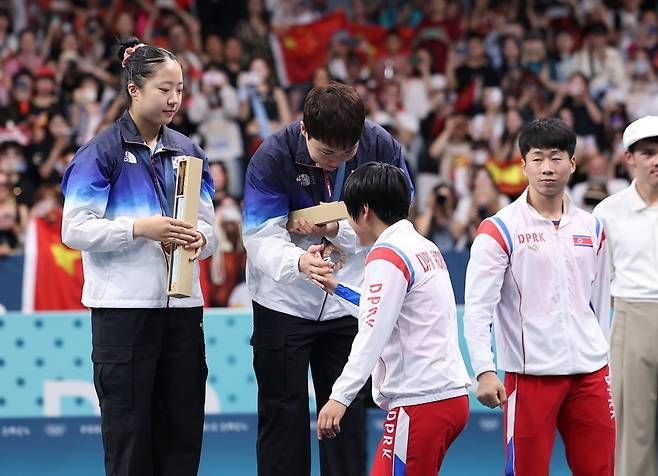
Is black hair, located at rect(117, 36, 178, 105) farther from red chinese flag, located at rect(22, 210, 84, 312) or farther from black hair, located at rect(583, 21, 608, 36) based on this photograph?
black hair, located at rect(583, 21, 608, 36)

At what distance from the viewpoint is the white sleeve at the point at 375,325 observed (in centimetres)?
454

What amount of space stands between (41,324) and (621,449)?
3555 mm

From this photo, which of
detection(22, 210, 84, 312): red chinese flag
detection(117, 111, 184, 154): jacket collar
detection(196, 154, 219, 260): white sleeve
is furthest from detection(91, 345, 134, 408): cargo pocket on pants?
detection(22, 210, 84, 312): red chinese flag

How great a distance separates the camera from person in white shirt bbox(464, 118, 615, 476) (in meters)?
5.18

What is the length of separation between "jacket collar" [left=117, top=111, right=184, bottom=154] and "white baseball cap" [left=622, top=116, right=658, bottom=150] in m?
2.21

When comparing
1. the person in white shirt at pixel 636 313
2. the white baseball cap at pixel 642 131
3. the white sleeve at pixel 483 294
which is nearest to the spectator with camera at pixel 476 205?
the person in white shirt at pixel 636 313

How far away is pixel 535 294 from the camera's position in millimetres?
5227

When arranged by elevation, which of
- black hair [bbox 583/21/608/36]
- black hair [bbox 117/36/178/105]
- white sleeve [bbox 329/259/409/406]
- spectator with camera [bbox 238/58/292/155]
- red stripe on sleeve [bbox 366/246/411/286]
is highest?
black hair [bbox 583/21/608/36]

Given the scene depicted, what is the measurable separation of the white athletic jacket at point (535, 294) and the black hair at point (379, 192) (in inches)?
25.4

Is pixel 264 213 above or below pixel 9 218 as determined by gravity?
below

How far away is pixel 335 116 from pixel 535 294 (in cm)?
114

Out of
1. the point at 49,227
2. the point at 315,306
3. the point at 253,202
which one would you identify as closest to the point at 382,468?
the point at 315,306

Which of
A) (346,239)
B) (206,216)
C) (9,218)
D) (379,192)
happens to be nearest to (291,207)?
(346,239)

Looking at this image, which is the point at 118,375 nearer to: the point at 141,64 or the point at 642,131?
the point at 141,64
